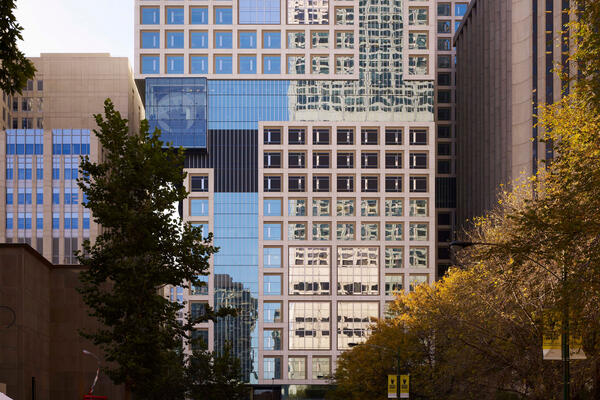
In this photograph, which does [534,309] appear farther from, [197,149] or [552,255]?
[197,149]

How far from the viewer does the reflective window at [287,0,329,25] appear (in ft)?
415

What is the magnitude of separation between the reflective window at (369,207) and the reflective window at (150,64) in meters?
35.0

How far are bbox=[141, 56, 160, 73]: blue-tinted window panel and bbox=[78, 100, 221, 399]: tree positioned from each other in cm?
9096

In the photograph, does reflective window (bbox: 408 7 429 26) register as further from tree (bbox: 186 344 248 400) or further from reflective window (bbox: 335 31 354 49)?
tree (bbox: 186 344 248 400)

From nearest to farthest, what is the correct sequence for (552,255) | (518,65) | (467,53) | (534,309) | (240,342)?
(552,255)
(534,309)
(518,65)
(240,342)
(467,53)

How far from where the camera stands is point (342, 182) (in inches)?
4852

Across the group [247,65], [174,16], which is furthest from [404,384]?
[174,16]

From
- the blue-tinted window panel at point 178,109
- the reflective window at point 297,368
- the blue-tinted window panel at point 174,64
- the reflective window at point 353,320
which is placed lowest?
the reflective window at point 297,368

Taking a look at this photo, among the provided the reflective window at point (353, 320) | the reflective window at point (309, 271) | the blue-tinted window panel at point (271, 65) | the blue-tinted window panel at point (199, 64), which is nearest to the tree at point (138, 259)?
the reflective window at point (309, 271)

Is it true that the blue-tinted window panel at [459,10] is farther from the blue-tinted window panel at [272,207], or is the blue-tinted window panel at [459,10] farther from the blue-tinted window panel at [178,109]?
the blue-tinted window panel at [178,109]

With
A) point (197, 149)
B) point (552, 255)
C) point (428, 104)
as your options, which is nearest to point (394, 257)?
point (428, 104)

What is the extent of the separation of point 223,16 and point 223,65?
24.5 ft

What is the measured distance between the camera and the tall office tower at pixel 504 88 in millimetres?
99938

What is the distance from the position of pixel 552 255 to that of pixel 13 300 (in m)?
26.8
